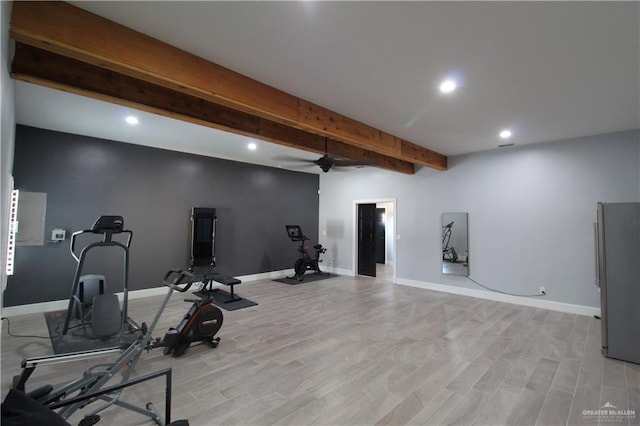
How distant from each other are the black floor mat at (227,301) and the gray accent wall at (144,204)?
84cm

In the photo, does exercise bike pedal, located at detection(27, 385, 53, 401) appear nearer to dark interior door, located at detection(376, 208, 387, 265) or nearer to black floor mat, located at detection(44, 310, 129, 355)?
black floor mat, located at detection(44, 310, 129, 355)

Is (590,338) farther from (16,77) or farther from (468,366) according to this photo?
(16,77)

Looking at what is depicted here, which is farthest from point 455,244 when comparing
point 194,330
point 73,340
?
point 73,340

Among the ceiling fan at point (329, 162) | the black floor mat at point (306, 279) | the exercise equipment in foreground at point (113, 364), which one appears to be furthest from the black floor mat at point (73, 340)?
Answer: the black floor mat at point (306, 279)

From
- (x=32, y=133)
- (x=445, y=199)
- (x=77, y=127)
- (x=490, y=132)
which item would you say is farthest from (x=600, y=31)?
(x=32, y=133)

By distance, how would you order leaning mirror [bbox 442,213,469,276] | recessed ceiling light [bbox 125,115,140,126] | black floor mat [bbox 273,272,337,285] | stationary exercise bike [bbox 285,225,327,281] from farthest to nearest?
stationary exercise bike [bbox 285,225,327,281] < black floor mat [bbox 273,272,337,285] < leaning mirror [bbox 442,213,469,276] < recessed ceiling light [bbox 125,115,140,126]

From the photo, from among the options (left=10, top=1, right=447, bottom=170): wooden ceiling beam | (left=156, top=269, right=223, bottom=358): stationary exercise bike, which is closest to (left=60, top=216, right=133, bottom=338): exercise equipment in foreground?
(left=156, top=269, right=223, bottom=358): stationary exercise bike

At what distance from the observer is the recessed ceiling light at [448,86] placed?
2912 millimetres

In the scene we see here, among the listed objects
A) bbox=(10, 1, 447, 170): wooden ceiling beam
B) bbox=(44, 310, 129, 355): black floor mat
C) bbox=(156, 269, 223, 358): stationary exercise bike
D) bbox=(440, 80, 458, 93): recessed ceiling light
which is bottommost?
bbox=(44, 310, 129, 355): black floor mat

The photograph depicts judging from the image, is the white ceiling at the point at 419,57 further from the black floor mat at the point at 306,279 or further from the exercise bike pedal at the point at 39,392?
the black floor mat at the point at 306,279

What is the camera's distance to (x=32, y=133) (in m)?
4.60

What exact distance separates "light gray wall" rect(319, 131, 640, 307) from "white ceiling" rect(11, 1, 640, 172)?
78 cm

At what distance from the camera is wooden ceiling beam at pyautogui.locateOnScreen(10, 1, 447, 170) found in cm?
190

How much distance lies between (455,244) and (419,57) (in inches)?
183
